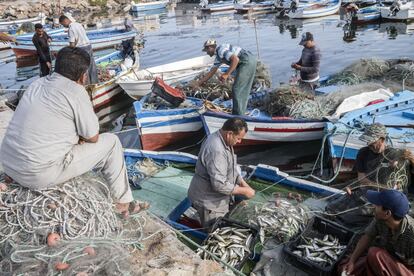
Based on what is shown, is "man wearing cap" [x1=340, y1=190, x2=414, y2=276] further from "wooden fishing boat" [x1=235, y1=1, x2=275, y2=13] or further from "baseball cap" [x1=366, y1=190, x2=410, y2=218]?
"wooden fishing boat" [x1=235, y1=1, x2=275, y2=13]

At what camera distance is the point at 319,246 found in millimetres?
4793

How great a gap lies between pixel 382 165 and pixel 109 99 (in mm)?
11971

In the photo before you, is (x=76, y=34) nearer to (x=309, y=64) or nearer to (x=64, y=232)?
(x=309, y=64)

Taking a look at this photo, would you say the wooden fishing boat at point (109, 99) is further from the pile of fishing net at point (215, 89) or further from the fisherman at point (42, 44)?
the pile of fishing net at point (215, 89)

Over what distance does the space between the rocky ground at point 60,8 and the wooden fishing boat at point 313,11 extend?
25.9 metres

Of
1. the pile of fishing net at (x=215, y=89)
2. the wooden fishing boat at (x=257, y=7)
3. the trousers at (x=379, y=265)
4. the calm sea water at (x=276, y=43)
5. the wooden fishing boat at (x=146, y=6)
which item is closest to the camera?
the trousers at (x=379, y=265)

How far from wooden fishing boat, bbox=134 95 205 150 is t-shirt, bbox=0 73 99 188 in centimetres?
674

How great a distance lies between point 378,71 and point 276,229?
8848mm

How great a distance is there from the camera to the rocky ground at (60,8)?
47312 mm

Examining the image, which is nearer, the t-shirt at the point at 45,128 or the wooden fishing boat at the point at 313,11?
the t-shirt at the point at 45,128

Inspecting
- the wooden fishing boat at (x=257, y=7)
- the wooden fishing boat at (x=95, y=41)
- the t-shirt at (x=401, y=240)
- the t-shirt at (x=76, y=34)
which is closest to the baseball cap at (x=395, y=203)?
the t-shirt at (x=401, y=240)

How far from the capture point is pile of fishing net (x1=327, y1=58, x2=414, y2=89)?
11680 mm

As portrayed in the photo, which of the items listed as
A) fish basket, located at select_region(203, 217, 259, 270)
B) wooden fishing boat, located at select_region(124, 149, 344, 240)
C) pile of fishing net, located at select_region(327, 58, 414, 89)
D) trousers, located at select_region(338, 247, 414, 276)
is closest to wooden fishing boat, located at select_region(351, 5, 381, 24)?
pile of fishing net, located at select_region(327, 58, 414, 89)

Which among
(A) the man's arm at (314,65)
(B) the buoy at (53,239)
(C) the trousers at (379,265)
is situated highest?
(B) the buoy at (53,239)
